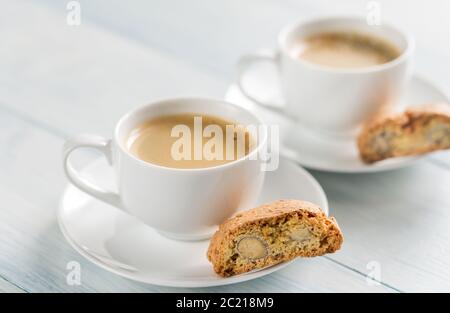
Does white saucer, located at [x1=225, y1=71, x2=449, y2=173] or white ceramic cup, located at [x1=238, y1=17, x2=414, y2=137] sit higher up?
white ceramic cup, located at [x1=238, y1=17, x2=414, y2=137]

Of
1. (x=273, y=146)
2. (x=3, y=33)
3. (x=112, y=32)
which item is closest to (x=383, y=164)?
(x=273, y=146)

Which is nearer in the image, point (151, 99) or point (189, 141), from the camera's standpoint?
point (189, 141)

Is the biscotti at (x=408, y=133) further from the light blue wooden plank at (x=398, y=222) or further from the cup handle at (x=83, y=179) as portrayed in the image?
the cup handle at (x=83, y=179)

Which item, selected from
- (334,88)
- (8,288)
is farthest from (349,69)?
(8,288)

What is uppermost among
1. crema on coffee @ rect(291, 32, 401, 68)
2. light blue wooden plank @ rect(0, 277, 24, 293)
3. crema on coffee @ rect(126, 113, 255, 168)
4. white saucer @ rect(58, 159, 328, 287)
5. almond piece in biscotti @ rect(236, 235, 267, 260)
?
crema on coffee @ rect(291, 32, 401, 68)

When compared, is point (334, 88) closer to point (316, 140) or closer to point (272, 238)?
point (316, 140)

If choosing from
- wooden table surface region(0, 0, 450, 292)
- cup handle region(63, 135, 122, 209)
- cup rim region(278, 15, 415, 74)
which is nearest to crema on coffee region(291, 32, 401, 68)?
cup rim region(278, 15, 415, 74)

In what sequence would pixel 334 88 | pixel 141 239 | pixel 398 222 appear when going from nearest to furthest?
1. pixel 141 239
2. pixel 398 222
3. pixel 334 88

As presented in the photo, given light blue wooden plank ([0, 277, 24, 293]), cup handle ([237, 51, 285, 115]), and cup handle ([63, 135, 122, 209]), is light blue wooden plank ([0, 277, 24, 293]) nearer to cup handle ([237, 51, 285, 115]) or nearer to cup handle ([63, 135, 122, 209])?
cup handle ([63, 135, 122, 209])
